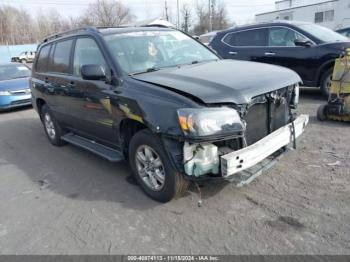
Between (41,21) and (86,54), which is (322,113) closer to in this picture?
(86,54)

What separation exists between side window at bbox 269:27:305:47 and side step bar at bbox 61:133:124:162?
5534 mm

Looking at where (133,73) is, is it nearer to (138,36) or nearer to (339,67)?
(138,36)

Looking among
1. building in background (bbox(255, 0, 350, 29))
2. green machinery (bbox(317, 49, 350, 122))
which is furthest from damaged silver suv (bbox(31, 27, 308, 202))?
building in background (bbox(255, 0, 350, 29))

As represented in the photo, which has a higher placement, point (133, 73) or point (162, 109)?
point (133, 73)

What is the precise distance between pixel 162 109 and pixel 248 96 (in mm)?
844

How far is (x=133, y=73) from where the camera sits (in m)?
3.82

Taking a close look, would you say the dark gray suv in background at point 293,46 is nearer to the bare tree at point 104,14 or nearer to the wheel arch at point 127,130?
the wheel arch at point 127,130

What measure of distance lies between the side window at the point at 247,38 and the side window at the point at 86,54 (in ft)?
17.3

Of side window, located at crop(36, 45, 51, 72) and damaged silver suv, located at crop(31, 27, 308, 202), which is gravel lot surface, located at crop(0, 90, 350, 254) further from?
side window, located at crop(36, 45, 51, 72)

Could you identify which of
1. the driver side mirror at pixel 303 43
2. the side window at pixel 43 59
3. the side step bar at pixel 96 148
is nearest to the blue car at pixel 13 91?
the side window at pixel 43 59

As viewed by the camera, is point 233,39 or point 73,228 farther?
point 233,39

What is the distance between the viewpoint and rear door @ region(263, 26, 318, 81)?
7498 mm

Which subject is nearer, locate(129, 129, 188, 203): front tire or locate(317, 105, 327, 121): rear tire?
locate(129, 129, 188, 203): front tire

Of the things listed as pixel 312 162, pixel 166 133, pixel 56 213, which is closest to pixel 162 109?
pixel 166 133
